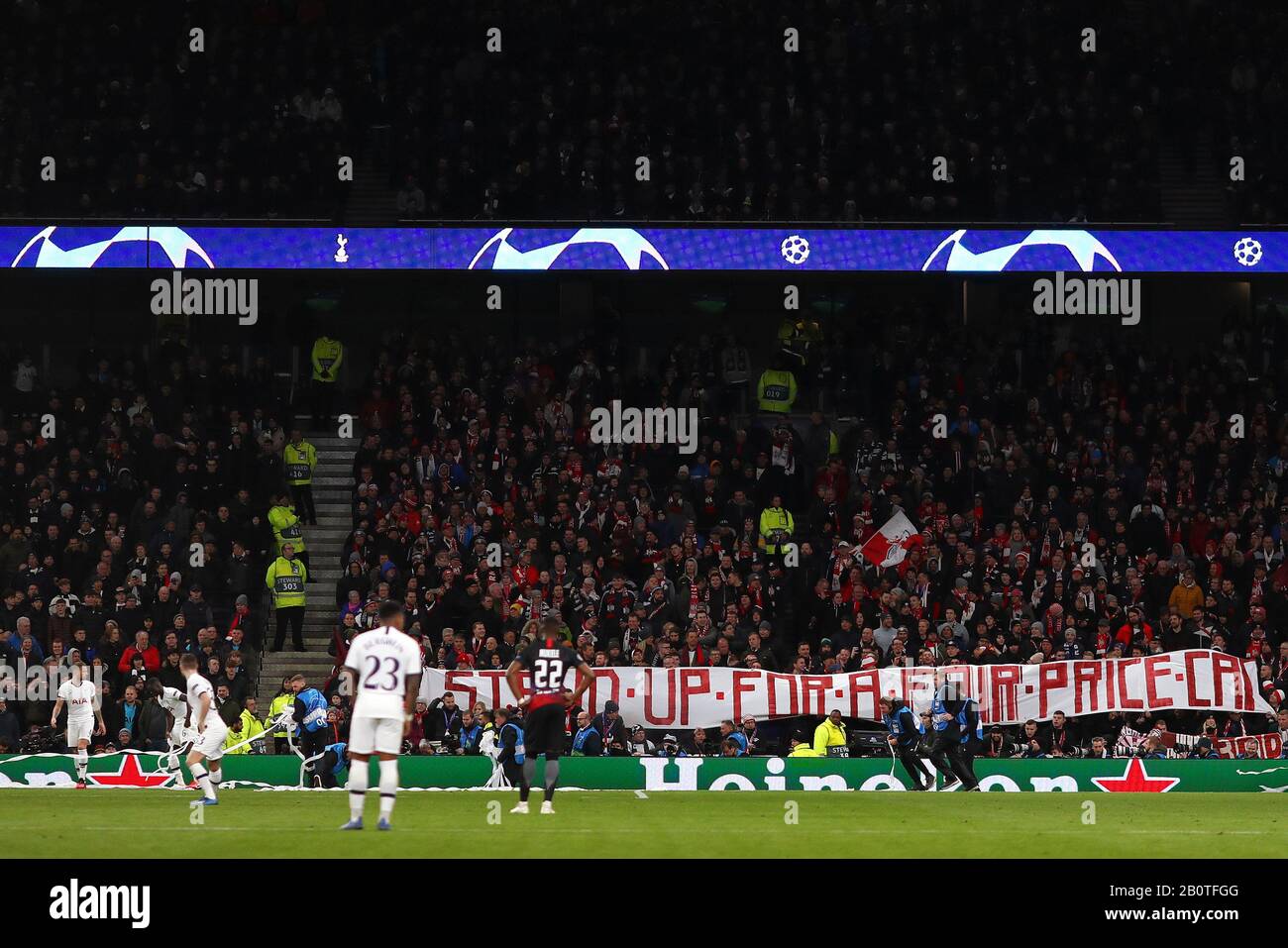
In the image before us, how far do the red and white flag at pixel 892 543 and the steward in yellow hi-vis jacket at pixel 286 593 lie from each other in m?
8.60

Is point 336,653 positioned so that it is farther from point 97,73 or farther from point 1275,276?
point 1275,276

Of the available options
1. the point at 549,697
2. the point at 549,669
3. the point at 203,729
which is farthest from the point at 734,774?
the point at 203,729

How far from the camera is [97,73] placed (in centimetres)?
3328

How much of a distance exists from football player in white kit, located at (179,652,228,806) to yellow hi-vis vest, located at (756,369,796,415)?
1397cm

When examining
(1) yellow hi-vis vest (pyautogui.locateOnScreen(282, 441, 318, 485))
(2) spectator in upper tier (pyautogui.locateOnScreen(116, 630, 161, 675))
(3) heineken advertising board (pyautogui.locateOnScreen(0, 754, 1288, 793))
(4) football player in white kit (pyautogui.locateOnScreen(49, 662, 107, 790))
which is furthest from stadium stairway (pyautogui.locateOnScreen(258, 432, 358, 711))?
(4) football player in white kit (pyautogui.locateOnScreen(49, 662, 107, 790))

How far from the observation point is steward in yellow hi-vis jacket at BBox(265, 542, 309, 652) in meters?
28.6

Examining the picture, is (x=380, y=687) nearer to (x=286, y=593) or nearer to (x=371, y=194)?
(x=286, y=593)

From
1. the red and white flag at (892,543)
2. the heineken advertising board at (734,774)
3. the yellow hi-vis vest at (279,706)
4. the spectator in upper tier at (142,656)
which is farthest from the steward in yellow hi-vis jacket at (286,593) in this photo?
the red and white flag at (892,543)

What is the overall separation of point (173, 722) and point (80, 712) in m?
1.44

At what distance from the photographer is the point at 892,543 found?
29328 mm

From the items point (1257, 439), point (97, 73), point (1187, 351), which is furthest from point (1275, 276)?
point (97, 73)

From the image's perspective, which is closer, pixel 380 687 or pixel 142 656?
pixel 380 687

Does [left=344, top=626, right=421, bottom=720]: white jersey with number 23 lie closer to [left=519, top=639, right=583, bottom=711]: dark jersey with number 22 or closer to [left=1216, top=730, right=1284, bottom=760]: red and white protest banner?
[left=519, top=639, right=583, bottom=711]: dark jersey with number 22

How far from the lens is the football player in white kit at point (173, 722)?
72.0ft
